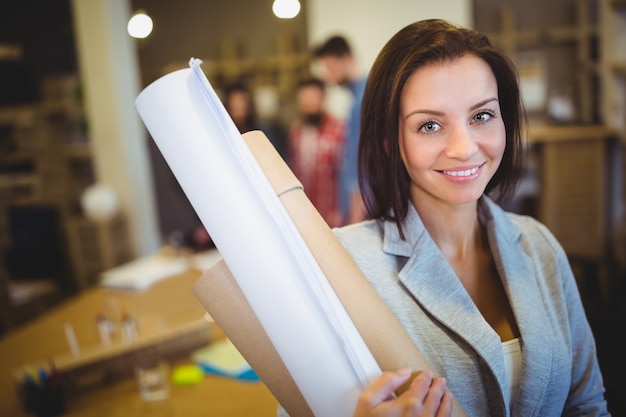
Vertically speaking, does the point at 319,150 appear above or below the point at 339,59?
below

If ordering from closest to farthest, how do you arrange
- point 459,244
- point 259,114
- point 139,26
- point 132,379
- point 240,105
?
point 139,26 < point 459,244 < point 132,379 < point 240,105 < point 259,114

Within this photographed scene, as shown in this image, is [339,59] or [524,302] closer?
[524,302]

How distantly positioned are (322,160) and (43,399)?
2398mm

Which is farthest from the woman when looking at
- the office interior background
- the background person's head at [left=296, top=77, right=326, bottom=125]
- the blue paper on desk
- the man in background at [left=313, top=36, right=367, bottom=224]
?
the background person's head at [left=296, top=77, right=326, bottom=125]

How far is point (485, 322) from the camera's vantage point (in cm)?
98

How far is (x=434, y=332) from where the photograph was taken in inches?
38.2

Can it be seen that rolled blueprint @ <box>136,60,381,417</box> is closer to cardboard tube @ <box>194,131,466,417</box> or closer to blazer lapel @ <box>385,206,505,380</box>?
cardboard tube @ <box>194,131,466,417</box>

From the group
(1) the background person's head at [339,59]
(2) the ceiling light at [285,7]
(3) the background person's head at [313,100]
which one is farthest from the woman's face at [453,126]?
(3) the background person's head at [313,100]

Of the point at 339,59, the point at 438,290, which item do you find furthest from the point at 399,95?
the point at 339,59

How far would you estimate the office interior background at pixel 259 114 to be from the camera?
3.80m

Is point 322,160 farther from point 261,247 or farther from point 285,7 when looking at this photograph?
point 261,247

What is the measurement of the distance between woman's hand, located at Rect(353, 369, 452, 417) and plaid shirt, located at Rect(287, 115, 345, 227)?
9.03 ft

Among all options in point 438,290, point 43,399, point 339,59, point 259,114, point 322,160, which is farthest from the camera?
point 259,114

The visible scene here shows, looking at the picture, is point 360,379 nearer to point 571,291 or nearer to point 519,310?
point 519,310
